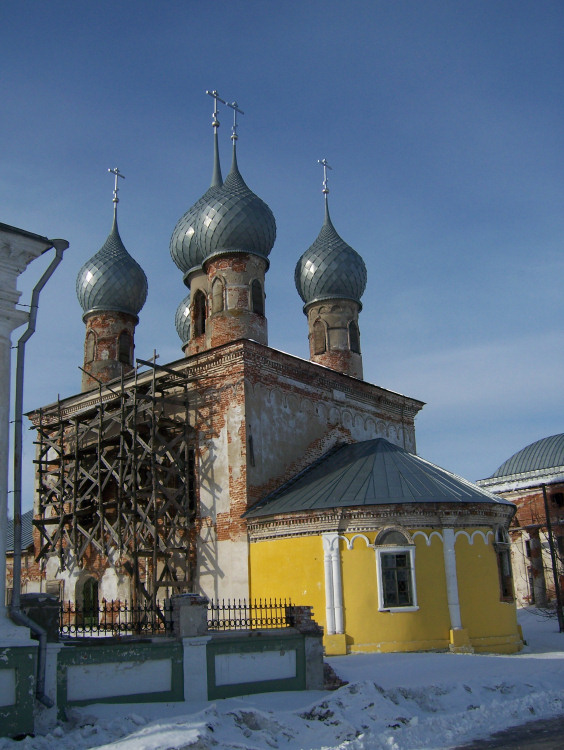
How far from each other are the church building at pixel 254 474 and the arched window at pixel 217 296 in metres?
0.05

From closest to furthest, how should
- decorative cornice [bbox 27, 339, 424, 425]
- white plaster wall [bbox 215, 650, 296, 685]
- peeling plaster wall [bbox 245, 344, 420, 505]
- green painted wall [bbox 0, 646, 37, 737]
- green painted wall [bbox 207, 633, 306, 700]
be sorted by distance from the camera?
green painted wall [bbox 0, 646, 37, 737] → green painted wall [bbox 207, 633, 306, 700] → white plaster wall [bbox 215, 650, 296, 685] → peeling plaster wall [bbox 245, 344, 420, 505] → decorative cornice [bbox 27, 339, 424, 425]

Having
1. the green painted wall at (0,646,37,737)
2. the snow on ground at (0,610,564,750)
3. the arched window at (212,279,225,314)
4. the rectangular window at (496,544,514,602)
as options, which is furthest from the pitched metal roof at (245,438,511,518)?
the green painted wall at (0,646,37,737)

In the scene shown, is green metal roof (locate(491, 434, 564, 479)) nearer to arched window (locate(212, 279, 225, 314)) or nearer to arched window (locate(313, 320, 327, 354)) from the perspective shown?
arched window (locate(313, 320, 327, 354))

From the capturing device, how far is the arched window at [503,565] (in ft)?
49.2

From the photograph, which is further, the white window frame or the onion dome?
the onion dome

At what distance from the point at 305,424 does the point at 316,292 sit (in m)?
5.17

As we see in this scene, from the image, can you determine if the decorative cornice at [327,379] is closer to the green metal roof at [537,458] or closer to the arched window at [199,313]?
the arched window at [199,313]

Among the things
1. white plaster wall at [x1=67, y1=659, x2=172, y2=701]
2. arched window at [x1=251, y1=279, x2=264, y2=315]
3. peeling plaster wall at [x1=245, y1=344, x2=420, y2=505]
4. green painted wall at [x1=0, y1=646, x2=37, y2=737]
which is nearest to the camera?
green painted wall at [x1=0, y1=646, x2=37, y2=737]

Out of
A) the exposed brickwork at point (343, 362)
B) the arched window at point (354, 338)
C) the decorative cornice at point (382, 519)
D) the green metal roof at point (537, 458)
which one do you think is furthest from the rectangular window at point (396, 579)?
the green metal roof at point (537, 458)

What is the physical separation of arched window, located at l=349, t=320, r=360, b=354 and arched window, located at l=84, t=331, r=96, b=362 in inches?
284

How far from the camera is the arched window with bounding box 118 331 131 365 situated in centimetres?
2215

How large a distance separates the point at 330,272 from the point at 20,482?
14553mm

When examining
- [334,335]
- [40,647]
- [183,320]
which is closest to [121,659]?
Answer: [40,647]

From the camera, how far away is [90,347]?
2227 cm
